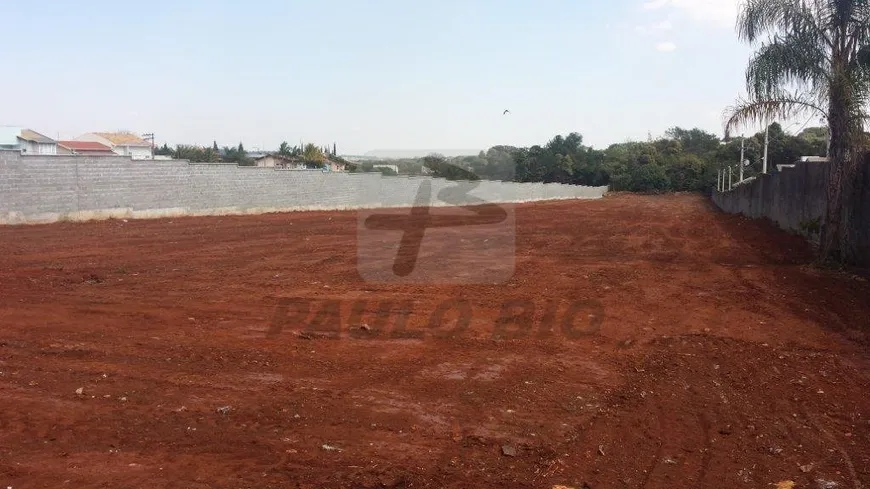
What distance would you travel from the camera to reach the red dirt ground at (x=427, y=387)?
3.64 metres

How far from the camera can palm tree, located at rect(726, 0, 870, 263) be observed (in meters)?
10.6

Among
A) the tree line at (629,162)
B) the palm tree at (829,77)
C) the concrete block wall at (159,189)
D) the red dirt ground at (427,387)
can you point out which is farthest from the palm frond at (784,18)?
the tree line at (629,162)

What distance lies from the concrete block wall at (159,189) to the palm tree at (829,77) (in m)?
16.8

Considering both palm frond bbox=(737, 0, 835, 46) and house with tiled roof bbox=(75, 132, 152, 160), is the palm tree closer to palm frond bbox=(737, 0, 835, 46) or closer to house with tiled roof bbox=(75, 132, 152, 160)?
palm frond bbox=(737, 0, 835, 46)

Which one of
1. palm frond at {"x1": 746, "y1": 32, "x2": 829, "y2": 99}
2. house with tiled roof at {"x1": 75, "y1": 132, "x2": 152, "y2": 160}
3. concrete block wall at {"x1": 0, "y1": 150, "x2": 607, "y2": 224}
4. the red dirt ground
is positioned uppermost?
house with tiled roof at {"x1": 75, "y1": 132, "x2": 152, "y2": 160}

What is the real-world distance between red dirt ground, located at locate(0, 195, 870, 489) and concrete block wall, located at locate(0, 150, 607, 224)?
312 inches

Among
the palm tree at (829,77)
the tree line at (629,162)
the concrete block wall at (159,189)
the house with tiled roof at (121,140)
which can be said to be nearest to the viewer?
the palm tree at (829,77)

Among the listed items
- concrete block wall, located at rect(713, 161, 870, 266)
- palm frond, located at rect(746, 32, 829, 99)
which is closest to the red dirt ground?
concrete block wall, located at rect(713, 161, 870, 266)

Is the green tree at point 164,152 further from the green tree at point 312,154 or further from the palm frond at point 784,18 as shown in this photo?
the palm frond at point 784,18

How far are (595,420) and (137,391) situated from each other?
3.33 meters

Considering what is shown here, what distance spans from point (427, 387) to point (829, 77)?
9723 millimetres

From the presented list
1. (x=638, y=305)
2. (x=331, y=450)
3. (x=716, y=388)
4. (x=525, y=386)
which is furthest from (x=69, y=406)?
(x=638, y=305)

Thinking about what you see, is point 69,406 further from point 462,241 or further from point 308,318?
point 462,241

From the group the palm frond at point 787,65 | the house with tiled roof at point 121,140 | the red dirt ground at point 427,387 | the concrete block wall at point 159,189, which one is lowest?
the red dirt ground at point 427,387
